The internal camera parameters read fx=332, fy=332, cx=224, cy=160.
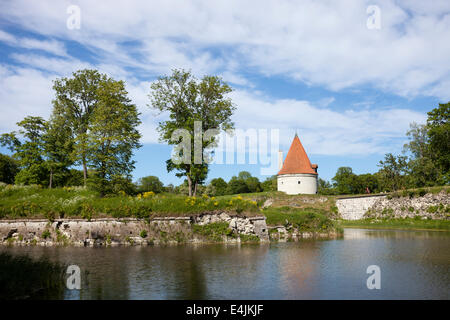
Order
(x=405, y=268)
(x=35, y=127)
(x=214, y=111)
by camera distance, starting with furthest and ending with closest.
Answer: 1. (x=35, y=127)
2. (x=214, y=111)
3. (x=405, y=268)

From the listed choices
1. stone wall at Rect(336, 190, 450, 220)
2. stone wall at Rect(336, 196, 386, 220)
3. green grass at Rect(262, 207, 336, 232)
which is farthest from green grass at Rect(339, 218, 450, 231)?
green grass at Rect(262, 207, 336, 232)

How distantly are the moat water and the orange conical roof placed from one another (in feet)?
133

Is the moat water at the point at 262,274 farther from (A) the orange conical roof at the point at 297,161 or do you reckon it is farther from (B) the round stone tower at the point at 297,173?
(A) the orange conical roof at the point at 297,161

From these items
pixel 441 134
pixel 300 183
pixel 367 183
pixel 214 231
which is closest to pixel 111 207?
pixel 214 231

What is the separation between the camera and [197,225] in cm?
2630

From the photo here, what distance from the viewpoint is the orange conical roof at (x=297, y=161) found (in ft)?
200

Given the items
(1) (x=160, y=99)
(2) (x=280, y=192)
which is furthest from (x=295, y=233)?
(2) (x=280, y=192)

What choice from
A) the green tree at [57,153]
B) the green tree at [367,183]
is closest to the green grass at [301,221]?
the green tree at [57,153]

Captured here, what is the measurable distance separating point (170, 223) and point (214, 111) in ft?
46.2

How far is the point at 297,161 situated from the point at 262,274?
164ft

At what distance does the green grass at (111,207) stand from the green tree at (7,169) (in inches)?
1807

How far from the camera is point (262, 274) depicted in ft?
44.4

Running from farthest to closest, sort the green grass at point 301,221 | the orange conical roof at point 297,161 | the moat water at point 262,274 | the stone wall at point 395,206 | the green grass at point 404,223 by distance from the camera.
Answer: the orange conical roof at point 297,161 < the stone wall at point 395,206 < the green grass at point 404,223 < the green grass at point 301,221 < the moat water at point 262,274
